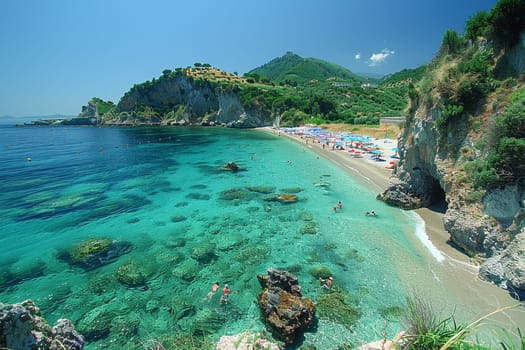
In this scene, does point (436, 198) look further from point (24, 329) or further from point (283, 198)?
point (24, 329)

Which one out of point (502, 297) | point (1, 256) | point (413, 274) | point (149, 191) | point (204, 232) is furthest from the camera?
point (149, 191)

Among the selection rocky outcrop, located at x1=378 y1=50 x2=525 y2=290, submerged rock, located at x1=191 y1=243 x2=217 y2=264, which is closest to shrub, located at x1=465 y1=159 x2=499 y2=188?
rocky outcrop, located at x1=378 y1=50 x2=525 y2=290

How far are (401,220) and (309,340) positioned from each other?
12286mm

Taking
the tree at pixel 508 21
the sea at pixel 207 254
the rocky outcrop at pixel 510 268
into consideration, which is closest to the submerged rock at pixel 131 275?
the sea at pixel 207 254

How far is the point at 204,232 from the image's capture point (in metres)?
17.6

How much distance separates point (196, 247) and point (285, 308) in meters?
7.99

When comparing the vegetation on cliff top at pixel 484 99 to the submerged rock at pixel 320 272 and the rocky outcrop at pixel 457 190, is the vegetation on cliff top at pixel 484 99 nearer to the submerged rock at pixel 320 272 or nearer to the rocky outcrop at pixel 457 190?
the rocky outcrop at pixel 457 190

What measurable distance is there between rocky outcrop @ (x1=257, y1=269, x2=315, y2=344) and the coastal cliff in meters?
8.11

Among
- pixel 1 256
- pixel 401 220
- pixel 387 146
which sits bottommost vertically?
pixel 1 256

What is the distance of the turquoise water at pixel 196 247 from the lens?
10.2 metres

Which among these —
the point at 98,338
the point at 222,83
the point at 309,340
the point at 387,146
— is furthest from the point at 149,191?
the point at 222,83

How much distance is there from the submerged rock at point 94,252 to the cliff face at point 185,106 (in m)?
76.4

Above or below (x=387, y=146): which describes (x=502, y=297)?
below

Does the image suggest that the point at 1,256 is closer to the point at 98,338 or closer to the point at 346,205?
the point at 98,338
